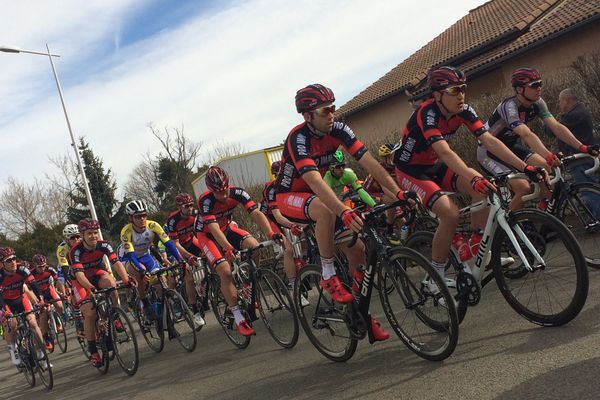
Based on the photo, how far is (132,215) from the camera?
885cm

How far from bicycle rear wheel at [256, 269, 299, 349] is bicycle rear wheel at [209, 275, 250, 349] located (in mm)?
572

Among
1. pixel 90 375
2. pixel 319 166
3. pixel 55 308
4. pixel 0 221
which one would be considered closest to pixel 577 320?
pixel 319 166

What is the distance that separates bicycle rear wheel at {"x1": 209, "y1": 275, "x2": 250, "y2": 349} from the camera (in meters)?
6.92

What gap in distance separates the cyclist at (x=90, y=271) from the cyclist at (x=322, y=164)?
3.74 m

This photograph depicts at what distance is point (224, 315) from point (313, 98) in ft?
12.1

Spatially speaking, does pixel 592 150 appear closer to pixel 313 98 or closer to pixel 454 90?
pixel 454 90

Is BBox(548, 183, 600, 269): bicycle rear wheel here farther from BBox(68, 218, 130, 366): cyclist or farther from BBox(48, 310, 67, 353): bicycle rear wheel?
BBox(48, 310, 67, 353): bicycle rear wheel

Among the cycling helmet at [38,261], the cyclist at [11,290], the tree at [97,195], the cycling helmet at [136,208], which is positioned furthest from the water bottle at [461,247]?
the tree at [97,195]

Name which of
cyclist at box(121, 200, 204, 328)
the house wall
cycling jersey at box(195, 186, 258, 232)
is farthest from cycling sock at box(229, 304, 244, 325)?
the house wall

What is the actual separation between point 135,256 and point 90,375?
7.02ft

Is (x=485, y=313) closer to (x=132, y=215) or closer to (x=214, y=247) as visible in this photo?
(x=214, y=247)

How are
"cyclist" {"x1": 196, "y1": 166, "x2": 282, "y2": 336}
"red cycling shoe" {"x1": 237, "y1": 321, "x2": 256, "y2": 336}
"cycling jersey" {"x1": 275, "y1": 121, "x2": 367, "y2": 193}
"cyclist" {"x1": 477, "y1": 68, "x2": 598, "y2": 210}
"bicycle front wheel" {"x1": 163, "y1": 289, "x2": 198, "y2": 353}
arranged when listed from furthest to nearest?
1. "bicycle front wheel" {"x1": 163, "y1": 289, "x2": 198, "y2": 353}
2. "cyclist" {"x1": 196, "y1": 166, "x2": 282, "y2": 336}
3. "red cycling shoe" {"x1": 237, "y1": 321, "x2": 256, "y2": 336}
4. "cyclist" {"x1": 477, "y1": 68, "x2": 598, "y2": 210}
5. "cycling jersey" {"x1": 275, "y1": 121, "x2": 367, "y2": 193}

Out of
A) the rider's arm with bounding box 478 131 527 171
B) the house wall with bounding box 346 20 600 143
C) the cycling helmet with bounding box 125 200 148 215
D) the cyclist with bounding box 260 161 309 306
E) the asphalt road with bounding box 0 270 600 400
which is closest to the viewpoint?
the asphalt road with bounding box 0 270 600 400

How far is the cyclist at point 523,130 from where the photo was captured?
5449mm
